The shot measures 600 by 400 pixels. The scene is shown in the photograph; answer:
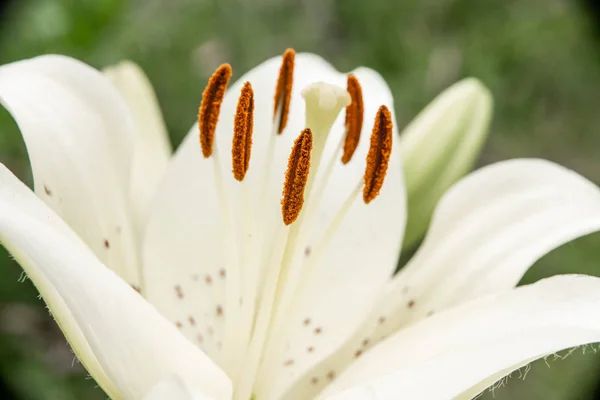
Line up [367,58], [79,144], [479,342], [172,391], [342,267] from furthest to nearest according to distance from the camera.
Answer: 1. [367,58]
2. [342,267]
3. [79,144]
4. [479,342]
5. [172,391]

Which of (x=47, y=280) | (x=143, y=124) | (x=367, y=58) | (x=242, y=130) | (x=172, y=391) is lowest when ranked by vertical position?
(x=172, y=391)

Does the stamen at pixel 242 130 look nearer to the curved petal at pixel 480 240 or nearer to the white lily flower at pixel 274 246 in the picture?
the white lily flower at pixel 274 246

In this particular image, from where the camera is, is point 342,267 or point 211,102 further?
point 342,267

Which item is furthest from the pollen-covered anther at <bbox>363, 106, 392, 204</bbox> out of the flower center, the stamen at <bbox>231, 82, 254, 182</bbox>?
the stamen at <bbox>231, 82, 254, 182</bbox>

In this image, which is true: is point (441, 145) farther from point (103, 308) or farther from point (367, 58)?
point (367, 58)

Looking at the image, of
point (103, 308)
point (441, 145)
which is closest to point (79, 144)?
point (103, 308)
